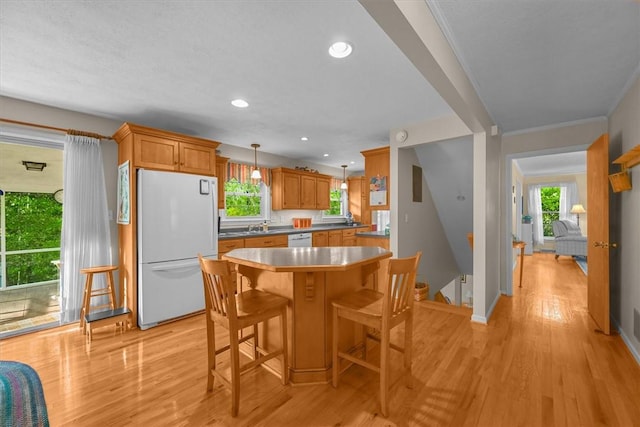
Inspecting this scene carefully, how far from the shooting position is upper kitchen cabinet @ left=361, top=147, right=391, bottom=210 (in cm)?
418

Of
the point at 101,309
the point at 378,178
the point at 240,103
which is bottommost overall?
the point at 101,309

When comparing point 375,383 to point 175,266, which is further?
point 175,266

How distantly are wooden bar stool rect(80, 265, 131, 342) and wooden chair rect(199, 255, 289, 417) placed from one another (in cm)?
168

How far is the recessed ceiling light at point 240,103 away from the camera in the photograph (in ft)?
9.62

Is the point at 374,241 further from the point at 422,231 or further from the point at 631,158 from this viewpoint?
the point at 631,158

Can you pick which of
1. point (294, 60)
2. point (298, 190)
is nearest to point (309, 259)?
point (294, 60)

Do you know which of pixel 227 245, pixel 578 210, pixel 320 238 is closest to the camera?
pixel 227 245

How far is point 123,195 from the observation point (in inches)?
131

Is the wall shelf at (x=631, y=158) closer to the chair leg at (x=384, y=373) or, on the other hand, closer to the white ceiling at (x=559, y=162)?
the chair leg at (x=384, y=373)

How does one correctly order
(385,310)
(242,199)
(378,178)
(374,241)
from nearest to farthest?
(385,310), (378,178), (374,241), (242,199)

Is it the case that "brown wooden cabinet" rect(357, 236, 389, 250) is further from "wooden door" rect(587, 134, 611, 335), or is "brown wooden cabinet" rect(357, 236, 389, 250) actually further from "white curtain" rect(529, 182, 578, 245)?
"white curtain" rect(529, 182, 578, 245)

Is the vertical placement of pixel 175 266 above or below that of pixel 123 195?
below

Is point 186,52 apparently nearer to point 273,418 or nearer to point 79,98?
point 79,98

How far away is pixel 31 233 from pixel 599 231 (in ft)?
21.9
